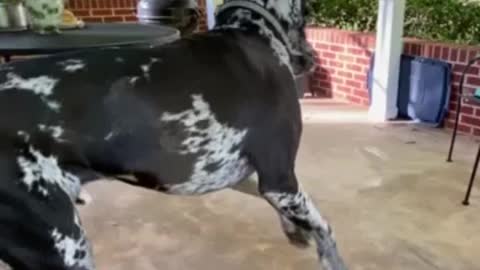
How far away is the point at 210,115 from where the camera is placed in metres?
1.31

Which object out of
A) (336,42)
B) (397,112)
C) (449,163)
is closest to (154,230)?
(449,163)

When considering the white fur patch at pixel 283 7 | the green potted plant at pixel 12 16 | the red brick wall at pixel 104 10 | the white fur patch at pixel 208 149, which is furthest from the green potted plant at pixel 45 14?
the red brick wall at pixel 104 10

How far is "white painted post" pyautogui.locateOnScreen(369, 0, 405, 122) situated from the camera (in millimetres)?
3918

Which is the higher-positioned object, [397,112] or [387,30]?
[387,30]

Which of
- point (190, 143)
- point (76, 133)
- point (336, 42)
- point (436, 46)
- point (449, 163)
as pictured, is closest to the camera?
point (76, 133)

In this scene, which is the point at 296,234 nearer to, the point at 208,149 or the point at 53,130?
the point at 208,149

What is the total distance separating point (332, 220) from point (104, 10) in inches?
138

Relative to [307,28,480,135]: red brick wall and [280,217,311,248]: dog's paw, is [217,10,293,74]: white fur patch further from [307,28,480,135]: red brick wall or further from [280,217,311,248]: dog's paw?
[307,28,480,135]: red brick wall

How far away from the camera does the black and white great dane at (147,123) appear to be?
112 centimetres

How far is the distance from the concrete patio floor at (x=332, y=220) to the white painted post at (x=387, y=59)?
2.23 feet

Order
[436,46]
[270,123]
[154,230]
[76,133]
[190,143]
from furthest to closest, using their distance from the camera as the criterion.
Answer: [436,46], [154,230], [270,123], [190,143], [76,133]

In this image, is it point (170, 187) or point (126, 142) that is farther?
point (170, 187)

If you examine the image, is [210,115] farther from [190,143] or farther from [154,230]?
[154,230]

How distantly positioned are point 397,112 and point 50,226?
3313 mm
